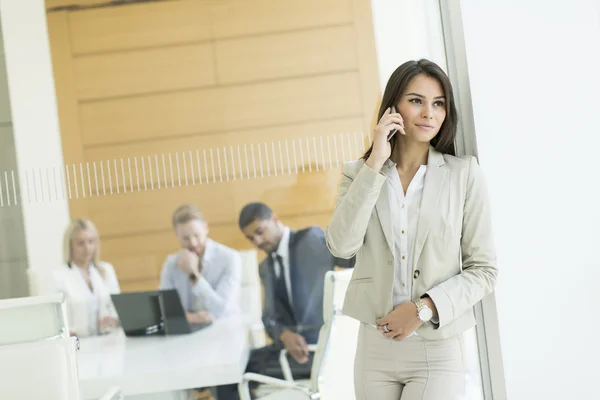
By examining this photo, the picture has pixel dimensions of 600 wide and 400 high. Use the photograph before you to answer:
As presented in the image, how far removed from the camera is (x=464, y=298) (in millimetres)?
1989

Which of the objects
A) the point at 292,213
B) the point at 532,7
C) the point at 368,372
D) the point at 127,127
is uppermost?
the point at 532,7

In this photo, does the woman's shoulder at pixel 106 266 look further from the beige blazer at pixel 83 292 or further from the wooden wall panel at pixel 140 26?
the wooden wall panel at pixel 140 26

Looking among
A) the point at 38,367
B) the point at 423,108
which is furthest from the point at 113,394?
the point at 423,108

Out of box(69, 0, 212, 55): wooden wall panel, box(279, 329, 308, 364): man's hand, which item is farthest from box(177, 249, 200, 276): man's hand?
box(69, 0, 212, 55): wooden wall panel

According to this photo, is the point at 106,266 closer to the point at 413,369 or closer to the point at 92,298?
the point at 92,298

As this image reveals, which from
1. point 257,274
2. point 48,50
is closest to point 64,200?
point 48,50

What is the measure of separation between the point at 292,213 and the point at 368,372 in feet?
2.76

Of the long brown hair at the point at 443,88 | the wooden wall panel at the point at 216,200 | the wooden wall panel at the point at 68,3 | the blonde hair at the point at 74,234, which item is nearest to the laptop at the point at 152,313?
the blonde hair at the point at 74,234

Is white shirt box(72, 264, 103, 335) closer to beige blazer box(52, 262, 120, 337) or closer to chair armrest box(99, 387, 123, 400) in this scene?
beige blazer box(52, 262, 120, 337)

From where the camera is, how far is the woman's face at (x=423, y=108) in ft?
6.81

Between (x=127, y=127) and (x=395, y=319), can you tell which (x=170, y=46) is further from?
(x=395, y=319)

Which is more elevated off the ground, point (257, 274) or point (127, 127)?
point (127, 127)

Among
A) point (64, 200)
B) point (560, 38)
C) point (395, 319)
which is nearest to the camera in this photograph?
point (395, 319)

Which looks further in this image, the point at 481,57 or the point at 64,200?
the point at 64,200
